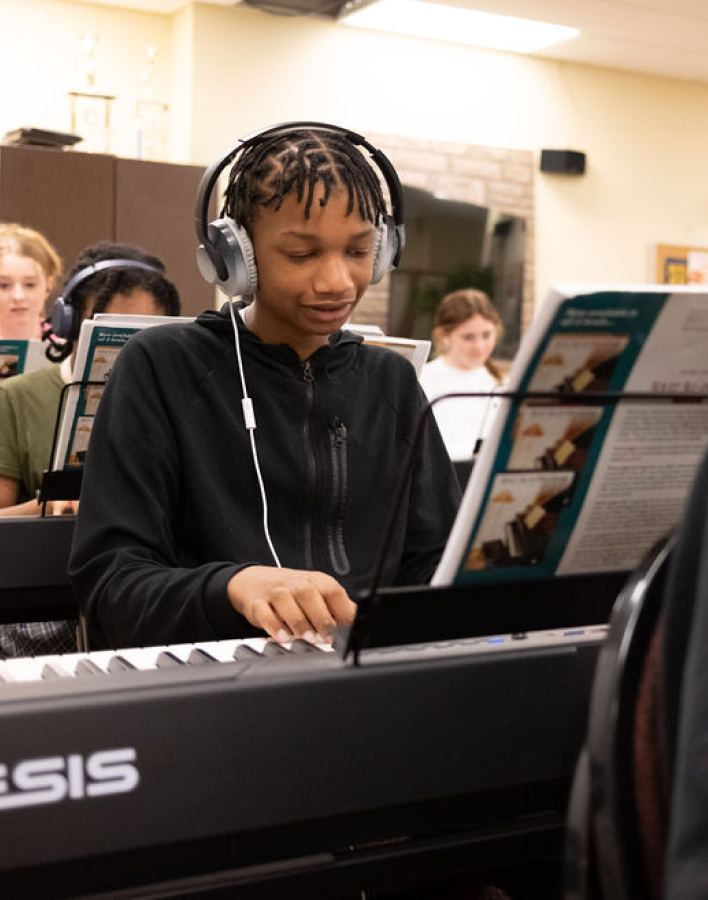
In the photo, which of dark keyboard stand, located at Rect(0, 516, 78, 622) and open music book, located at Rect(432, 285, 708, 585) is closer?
open music book, located at Rect(432, 285, 708, 585)

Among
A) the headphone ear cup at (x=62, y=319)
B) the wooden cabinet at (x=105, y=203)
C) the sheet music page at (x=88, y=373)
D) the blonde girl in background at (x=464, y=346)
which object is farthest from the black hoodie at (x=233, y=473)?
the wooden cabinet at (x=105, y=203)

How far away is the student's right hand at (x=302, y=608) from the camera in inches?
36.9

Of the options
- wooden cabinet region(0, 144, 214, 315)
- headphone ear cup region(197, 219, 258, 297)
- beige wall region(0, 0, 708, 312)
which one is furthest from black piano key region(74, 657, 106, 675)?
beige wall region(0, 0, 708, 312)

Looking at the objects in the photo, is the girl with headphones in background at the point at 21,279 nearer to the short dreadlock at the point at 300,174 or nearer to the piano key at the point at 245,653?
the short dreadlock at the point at 300,174

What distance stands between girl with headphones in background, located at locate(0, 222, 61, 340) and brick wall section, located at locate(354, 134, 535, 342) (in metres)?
2.60

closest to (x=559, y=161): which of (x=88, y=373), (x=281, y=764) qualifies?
(x=88, y=373)

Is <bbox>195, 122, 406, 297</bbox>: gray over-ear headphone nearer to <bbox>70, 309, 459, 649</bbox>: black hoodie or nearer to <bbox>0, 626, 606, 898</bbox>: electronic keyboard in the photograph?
<bbox>70, 309, 459, 649</bbox>: black hoodie

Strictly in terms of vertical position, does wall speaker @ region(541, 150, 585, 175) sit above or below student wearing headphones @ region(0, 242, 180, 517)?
above

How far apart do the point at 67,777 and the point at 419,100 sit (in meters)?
5.84

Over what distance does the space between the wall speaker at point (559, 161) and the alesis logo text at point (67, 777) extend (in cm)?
611

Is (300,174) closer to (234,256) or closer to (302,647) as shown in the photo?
(234,256)

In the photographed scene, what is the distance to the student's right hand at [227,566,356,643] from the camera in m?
0.94

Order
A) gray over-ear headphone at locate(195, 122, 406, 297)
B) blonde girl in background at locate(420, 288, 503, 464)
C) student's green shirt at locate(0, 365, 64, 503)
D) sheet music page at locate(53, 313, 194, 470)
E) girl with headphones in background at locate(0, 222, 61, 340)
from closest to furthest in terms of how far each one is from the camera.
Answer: gray over-ear headphone at locate(195, 122, 406, 297) < sheet music page at locate(53, 313, 194, 470) < student's green shirt at locate(0, 365, 64, 503) < girl with headphones in background at locate(0, 222, 61, 340) < blonde girl in background at locate(420, 288, 503, 464)

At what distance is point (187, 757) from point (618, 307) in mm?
378
